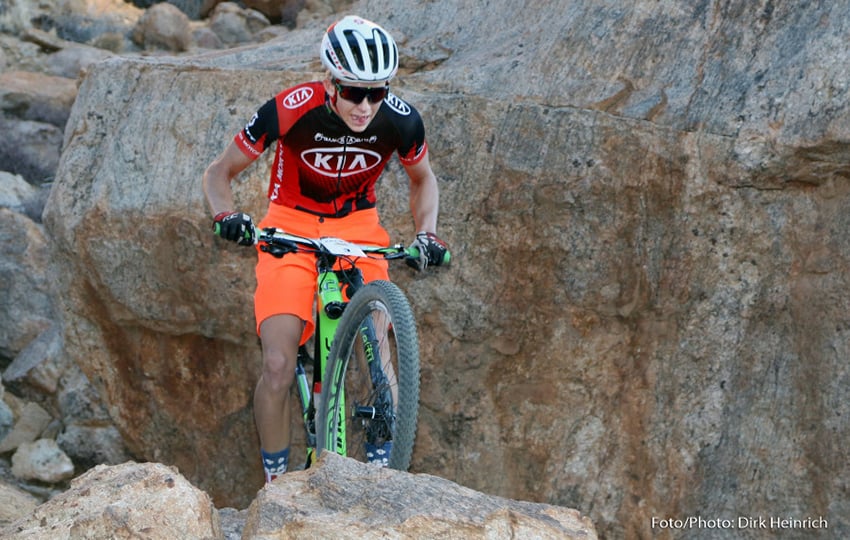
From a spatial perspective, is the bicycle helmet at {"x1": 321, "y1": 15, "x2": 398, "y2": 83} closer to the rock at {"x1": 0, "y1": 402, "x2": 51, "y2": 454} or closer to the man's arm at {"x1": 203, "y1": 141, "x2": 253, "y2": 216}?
the man's arm at {"x1": 203, "y1": 141, "x2": 253, "y2": 216}

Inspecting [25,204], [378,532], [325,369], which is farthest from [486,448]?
[25,204]

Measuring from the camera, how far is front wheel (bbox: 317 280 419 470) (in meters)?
4.65

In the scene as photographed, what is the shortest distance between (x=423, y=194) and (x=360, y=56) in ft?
3.23

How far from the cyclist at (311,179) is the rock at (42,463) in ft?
12.8

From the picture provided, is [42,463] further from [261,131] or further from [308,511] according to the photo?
[308,511]

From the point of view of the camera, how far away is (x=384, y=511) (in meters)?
3.75

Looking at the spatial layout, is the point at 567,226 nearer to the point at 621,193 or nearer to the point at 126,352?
the point at 621,193

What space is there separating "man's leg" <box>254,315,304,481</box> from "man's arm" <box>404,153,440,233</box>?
815mm

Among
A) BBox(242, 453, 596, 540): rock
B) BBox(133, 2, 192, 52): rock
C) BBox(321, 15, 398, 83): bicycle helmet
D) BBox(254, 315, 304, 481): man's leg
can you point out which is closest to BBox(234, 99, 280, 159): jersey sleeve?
BBox(321, 15, 398, 83): bicycle helmet

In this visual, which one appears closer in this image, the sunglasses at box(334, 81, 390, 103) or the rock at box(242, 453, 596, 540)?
the rock at box(242, 453, 596, 540)

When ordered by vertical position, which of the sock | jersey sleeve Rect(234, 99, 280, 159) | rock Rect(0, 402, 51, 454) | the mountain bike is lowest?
rock Rect(0, 402, 51, 454)

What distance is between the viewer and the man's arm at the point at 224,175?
555cm

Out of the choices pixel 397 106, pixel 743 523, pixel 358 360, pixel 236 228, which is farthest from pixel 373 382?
pixel 743 523

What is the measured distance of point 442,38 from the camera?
25.0ft
